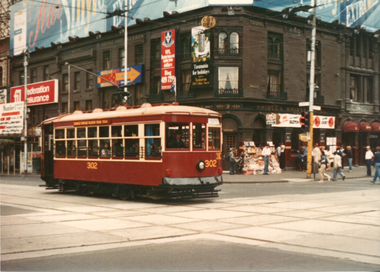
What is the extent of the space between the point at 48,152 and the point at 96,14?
27487mm

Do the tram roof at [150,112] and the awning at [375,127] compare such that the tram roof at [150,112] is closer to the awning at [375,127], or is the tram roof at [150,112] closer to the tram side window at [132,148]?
the tram side window at [132,148]

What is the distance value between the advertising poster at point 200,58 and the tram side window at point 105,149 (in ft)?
58.5

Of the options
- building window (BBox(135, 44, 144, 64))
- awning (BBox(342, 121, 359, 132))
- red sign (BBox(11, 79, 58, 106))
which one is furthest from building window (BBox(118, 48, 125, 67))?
awning (BBox(342, 121, 359, 132))

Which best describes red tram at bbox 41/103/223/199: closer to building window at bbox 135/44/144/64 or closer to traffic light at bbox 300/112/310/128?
traffic light at bbox 300/112/310/128

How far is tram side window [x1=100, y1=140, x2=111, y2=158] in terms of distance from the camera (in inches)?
663

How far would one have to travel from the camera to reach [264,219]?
11.4 metres

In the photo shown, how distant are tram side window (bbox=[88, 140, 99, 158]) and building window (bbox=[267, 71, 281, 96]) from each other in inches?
817

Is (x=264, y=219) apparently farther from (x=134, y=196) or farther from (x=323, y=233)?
(x=134, y=196)

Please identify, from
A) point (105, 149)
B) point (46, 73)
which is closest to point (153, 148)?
point (105, 149)

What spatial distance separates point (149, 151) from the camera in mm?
15266

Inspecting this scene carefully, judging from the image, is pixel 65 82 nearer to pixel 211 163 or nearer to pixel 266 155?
pixel 266 155

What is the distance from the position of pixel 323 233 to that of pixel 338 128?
33102 millimetres

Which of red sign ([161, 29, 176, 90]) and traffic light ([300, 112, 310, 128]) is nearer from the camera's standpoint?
traffic light ([300, 112, 310, 128])

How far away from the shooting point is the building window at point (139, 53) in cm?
3942
